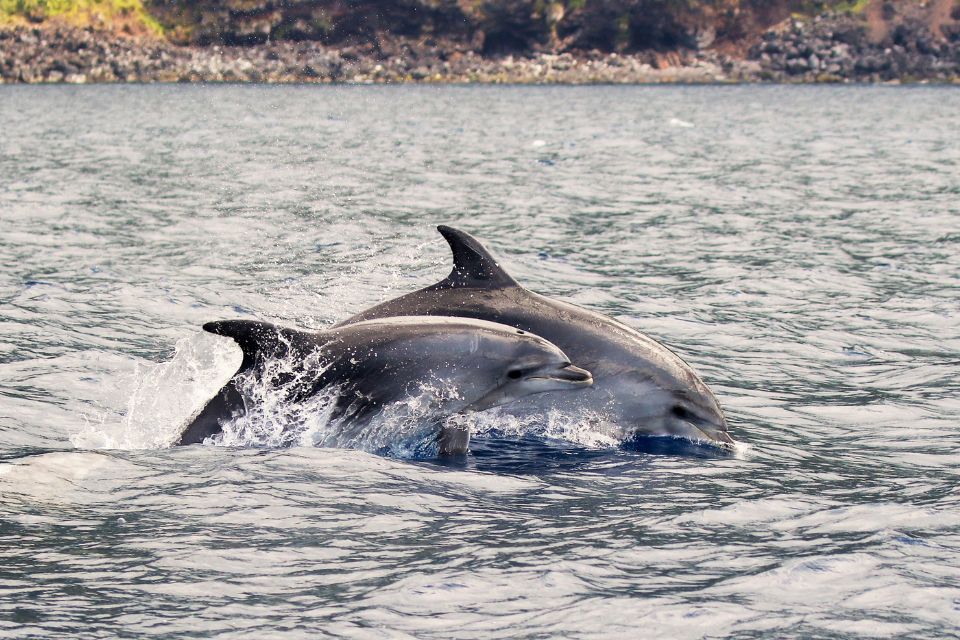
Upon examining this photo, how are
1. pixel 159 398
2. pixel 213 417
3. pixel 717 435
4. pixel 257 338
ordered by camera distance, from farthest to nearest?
pixel 159 398
pixel 717 435
pixel 213 417
pixel 257 338

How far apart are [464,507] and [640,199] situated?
20510 mm

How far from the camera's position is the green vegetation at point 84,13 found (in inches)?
4392

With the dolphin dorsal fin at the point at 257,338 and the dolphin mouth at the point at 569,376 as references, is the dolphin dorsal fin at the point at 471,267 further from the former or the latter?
the dolphin dorsal fin at the point at 257,338

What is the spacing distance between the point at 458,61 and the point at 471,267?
10702 cm

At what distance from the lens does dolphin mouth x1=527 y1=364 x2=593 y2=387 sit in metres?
9.12

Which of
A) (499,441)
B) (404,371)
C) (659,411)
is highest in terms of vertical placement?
(404,371)

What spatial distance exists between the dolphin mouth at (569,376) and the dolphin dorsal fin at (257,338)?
1.71 m

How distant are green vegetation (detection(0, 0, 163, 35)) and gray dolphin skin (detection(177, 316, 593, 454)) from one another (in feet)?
359

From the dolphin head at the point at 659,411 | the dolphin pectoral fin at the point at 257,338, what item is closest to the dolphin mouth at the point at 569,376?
the dolphin head at the point at 659,411

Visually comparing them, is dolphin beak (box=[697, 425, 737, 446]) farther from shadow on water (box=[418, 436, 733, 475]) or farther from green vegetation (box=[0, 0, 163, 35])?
green vegetation (box=[0, 0, 163, 35])

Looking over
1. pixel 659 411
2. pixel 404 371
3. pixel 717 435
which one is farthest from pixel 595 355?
pixel 404 371

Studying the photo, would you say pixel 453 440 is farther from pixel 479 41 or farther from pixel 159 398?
pixel 479 41

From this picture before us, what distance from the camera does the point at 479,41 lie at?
382ft

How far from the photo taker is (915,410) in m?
10.9
